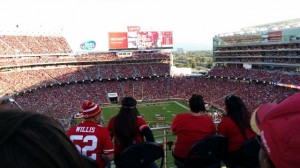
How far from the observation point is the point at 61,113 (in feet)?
106

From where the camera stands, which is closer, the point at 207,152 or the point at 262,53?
the point at 207,152

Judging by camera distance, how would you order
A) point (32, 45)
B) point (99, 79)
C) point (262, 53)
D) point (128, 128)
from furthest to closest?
1. point (32, 45)
2. point (99, 79)
3. point (262, 53)
4. point (128, 128)

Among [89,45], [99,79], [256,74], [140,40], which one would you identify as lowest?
[99,79]

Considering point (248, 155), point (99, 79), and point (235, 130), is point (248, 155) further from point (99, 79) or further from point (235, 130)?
point (99, 79)

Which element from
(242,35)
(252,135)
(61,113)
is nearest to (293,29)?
(242,35)

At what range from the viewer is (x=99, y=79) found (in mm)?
52938

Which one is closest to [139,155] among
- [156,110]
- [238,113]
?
[238,113]

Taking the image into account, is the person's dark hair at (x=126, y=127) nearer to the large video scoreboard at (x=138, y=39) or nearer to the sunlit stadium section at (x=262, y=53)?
the sunlit stadium section at (x=262, y=53)

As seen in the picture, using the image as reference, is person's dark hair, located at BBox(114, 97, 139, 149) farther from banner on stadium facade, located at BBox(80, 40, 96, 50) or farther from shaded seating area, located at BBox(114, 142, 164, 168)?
banner on stadium facade, located at BBox(80, 40, 96, 50)

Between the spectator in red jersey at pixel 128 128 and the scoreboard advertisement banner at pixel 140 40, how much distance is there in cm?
5447

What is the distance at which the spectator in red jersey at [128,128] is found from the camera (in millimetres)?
4238

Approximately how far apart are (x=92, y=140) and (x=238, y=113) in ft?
7.35

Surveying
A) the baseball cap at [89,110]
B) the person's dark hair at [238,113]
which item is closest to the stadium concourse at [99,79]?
the baseball cap at [89,110]

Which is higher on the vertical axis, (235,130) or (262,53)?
(262,53)
